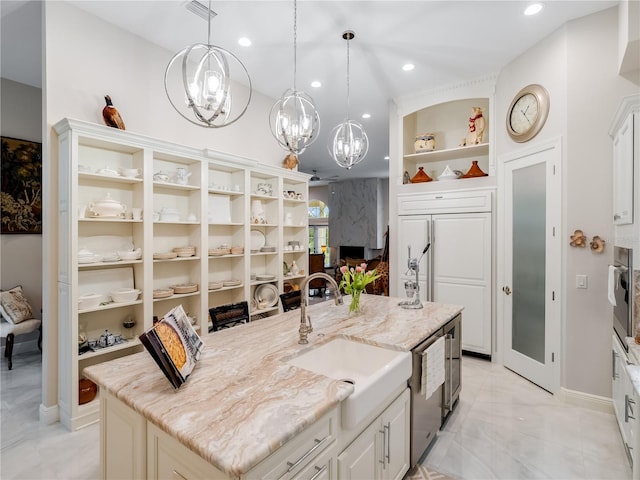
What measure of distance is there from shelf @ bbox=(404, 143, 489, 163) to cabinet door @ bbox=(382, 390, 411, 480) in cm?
335

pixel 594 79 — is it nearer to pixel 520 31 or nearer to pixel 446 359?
pixel 520 31

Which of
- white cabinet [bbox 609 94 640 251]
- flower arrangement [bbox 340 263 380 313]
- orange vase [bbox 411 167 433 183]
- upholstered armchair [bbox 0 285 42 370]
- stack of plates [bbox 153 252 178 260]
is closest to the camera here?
white cabinet [bbox 609 94 640 251]

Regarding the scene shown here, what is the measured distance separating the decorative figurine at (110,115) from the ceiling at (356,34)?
0.78m

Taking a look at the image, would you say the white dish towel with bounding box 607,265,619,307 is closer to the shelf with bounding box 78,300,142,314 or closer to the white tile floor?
the white tile floor

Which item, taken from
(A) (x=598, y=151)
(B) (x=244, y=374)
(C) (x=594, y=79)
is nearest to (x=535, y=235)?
(A) (x=598, y=151)

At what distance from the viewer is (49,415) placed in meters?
2.65

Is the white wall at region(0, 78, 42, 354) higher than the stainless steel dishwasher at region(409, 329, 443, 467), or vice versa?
the white wall at region(0, 78, 42, 354)

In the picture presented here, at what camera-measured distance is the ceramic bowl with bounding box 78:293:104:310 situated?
8.68ft

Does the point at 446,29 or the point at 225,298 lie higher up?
the point at 446,29

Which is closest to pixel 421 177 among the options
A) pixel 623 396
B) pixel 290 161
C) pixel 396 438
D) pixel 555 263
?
pixel 290 161

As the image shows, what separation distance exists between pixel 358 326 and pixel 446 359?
2.50ft

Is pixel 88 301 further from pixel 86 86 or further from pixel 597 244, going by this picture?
pixel 597 244

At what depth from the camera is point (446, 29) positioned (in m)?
3.05

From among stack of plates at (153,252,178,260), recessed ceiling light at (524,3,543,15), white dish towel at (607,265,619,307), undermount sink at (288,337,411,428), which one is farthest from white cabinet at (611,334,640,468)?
stack of plates at (153,252,178,260)
